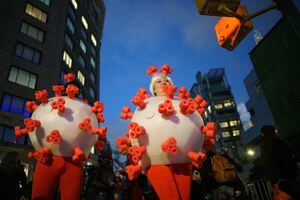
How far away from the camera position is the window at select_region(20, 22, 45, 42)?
79.0 ft

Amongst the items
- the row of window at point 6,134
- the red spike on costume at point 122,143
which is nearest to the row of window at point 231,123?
the row of window at point 6,134

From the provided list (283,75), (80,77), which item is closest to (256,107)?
(283,75)

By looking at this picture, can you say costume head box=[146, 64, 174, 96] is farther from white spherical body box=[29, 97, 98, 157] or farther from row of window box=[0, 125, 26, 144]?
row of window box=[0, 125, 26, 144]

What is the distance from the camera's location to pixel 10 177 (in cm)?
496

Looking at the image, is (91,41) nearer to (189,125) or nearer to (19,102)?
(19,102)

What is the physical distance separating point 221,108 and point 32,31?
47.9m

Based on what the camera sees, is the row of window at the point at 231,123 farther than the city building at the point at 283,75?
Yes

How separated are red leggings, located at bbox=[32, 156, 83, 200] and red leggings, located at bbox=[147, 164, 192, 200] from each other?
3.78ft

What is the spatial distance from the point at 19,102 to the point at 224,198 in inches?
824

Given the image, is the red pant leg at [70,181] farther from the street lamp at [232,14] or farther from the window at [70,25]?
the window at [70,25]

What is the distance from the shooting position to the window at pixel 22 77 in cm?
2158

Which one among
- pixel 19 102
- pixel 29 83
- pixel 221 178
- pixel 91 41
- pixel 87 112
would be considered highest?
pixel 91 41

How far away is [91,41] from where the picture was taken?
130 feet

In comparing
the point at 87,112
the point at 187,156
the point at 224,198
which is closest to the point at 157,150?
the point at 187,156
